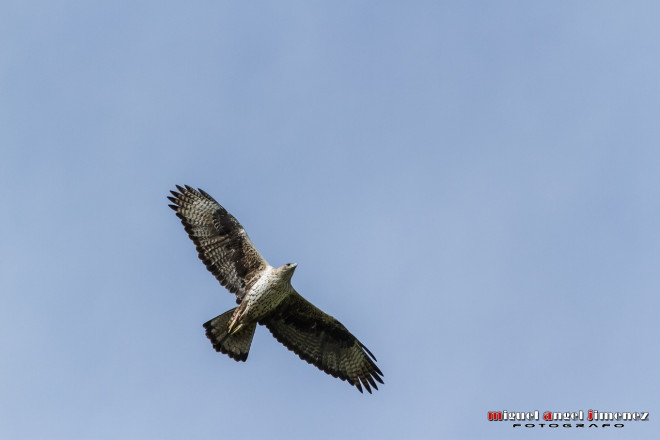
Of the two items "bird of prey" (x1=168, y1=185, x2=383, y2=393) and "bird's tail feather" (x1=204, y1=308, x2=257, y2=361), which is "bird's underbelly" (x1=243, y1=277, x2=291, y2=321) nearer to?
"bird of prey" (x1=168, y1=185, x2=383, y2=393)

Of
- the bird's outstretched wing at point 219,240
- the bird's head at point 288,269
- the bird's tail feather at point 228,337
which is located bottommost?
the bird's tail feather at point 228,337

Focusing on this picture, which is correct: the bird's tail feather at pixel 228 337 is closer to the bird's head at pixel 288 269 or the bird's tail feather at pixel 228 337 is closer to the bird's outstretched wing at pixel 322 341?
the bird's outstretched wing at pixel 322 341

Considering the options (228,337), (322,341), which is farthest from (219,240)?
(322,341)

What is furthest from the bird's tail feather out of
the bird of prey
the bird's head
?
the bird's head

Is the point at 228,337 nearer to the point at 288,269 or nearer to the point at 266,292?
the point at 266,292

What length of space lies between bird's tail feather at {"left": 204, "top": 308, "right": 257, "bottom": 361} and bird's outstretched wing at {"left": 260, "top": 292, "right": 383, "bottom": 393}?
0.54m

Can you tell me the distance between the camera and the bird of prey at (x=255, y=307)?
1559 cm

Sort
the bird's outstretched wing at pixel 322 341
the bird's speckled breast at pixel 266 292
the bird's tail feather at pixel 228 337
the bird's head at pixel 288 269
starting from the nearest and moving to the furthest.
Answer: the bird's head at pixel 288 269, the bird's speckled breast at pixel 266 292, the bird's tail feather at pixel 228 337, the bird's outstretched wing at pixel 322 341

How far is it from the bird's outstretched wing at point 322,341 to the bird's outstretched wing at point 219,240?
84cm

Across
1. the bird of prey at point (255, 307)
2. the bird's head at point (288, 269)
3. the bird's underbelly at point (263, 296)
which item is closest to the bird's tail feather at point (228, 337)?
the bird of prey at point (255, 307)

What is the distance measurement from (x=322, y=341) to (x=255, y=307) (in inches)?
66.4

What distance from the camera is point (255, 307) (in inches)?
612

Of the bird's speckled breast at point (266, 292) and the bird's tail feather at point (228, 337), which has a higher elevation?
the bird's speckled breast at point (266, 292)

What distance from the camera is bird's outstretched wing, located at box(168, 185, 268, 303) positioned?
1592 centimetres
